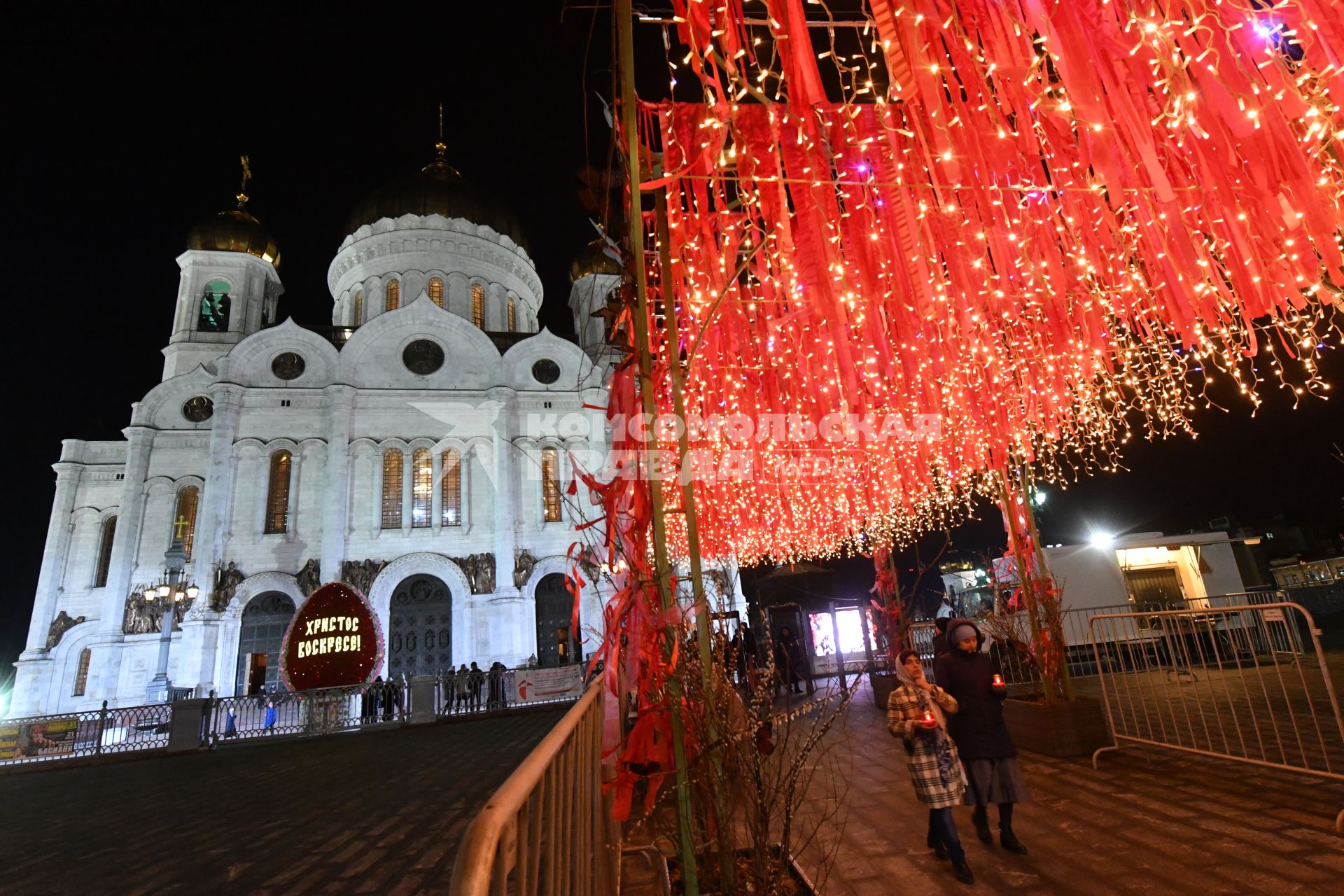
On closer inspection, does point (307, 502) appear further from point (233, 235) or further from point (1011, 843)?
point (1011, 843)

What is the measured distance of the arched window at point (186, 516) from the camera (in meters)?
22.6

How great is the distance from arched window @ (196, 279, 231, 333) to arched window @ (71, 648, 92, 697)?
43.9 ft

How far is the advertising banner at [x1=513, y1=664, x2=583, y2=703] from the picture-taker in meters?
18.0

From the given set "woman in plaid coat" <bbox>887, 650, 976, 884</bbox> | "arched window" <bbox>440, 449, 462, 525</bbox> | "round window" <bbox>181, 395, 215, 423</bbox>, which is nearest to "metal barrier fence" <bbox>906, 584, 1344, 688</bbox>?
"woman in plaid coat" <bbox>887, 650, 976, 884</bbox>

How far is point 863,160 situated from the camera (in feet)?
18.6

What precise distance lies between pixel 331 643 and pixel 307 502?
8.41 metres

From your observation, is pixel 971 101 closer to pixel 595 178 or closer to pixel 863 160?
pixel 863 160

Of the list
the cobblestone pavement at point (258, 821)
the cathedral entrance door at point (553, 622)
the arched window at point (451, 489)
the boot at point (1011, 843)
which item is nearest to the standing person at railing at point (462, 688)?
the cathedral entrance door at point (553, 622)

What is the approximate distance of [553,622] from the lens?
23062 millimetres

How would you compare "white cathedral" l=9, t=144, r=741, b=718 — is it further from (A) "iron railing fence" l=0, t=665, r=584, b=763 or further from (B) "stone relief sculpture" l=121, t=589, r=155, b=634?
(A) "iron railing fence" l=0, t=665, r=584, b=763

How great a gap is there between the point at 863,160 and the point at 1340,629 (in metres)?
21.1

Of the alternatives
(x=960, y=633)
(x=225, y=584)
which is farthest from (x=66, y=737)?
(x=960, y=633)

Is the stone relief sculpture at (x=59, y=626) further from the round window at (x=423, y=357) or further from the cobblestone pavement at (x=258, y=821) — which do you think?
the round window at (x=423, y=357)

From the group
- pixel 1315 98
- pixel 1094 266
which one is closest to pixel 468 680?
pixel 1094 266
